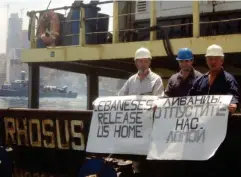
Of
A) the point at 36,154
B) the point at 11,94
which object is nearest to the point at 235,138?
the point at 36,154

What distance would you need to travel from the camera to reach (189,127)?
13.6ft

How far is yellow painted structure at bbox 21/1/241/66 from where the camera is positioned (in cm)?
745

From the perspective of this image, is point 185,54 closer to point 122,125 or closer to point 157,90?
point 157,90

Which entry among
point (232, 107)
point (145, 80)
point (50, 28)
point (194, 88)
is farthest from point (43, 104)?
point (232, 107)

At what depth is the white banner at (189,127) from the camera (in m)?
3.97

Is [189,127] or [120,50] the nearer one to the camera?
[189,127]

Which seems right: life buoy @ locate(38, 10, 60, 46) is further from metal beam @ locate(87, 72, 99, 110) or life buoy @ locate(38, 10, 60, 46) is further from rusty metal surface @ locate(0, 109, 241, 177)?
rusty metal surface @ locate(0, 109, 241, 177)

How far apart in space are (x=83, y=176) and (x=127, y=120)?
0.83 m

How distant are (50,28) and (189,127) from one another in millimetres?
6790

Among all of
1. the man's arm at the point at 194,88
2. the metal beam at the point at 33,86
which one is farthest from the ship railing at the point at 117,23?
the man's arm at the point at 194,88

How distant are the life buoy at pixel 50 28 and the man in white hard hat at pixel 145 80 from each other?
17.8 feet

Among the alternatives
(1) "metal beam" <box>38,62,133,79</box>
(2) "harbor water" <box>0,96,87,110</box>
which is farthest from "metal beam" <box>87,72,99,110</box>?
(2) "harbor water" <box>0,96,87,110</box>

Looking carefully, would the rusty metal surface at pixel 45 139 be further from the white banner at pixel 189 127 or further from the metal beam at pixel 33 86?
the metal beam at pixel 33 86

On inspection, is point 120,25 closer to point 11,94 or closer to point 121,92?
point 121,92
